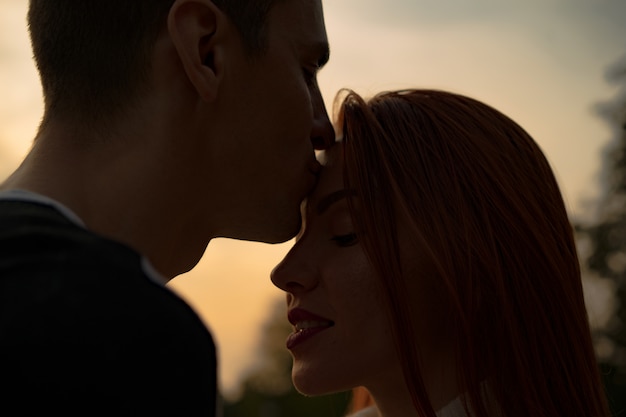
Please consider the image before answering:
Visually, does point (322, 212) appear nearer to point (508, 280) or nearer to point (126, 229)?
point (508, 280)

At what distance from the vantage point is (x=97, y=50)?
8.48 ft

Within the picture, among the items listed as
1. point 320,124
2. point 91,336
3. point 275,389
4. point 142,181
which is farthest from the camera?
point 275,389

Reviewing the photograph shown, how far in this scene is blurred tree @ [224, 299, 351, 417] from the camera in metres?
35.8

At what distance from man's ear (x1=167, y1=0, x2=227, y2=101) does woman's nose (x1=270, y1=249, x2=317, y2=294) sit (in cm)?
126

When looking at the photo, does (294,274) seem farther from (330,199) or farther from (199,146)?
(199,146)

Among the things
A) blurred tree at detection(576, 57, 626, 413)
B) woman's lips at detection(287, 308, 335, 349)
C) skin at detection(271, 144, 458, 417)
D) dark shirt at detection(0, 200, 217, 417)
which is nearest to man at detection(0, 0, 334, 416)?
dark shirt at detection(0, 200, 217, 417)

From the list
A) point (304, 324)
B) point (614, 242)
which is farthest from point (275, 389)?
point (304, 324)

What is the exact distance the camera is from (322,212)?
374 cm

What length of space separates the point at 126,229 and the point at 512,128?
83.8 inches

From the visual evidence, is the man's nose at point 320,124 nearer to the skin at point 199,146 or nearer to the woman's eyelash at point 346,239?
the skin at point 199,146

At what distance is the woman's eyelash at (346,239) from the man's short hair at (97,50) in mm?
1195

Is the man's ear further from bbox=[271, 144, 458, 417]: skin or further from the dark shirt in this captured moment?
bbox=[271, 144, 458, 417]: skin

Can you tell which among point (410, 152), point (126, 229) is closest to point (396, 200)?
point (410, 152)

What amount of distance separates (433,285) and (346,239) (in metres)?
0.37
